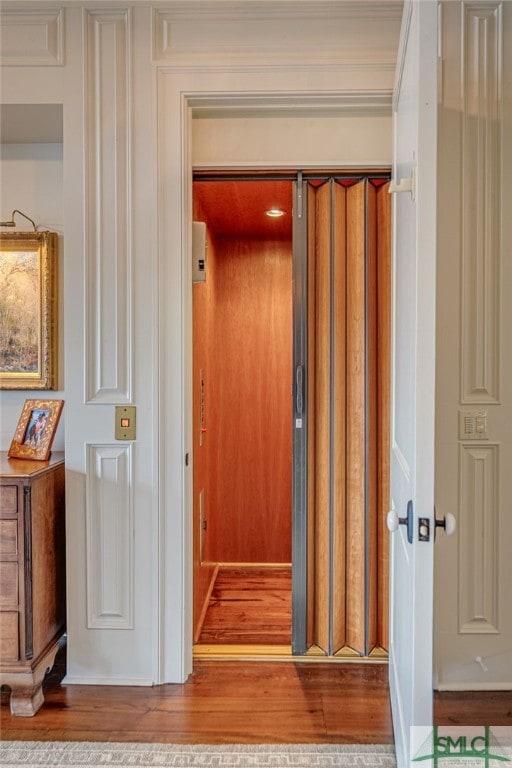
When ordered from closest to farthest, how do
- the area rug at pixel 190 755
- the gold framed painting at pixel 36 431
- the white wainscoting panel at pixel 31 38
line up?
the area rug at pixel 190 755
the white wainscoting panel at pixel 31 38
the gold framed painting at pixel 36 431

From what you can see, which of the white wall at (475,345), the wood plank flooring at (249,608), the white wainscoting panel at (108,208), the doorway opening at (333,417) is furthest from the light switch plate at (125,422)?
the white wall at (475,345)

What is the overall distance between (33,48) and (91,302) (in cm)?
106

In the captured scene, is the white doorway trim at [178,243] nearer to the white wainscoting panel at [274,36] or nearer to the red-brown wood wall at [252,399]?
the white wainscoting panel at [274,36]

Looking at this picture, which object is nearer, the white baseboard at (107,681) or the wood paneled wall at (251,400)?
the white baseboard at (107,681)

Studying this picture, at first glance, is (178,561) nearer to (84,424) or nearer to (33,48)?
(84,424)

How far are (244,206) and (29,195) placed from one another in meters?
1.08

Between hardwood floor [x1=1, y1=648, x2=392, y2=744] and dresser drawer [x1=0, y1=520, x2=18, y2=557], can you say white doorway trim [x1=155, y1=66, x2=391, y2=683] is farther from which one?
dresser drawer [x1=0, y1=520, x2=18, y2=557]

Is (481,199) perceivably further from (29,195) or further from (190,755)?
(190,755)

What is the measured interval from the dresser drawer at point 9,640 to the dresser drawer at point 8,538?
0.24 meters

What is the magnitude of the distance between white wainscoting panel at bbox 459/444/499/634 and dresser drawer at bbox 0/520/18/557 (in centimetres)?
171

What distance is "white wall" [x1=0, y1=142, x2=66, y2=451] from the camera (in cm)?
230

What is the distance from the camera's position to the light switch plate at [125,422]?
6.57 feet

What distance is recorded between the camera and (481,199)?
74.5 inches

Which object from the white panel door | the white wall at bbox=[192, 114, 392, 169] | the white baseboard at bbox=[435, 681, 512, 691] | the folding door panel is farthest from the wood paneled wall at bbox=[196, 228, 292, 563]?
the white panel door
